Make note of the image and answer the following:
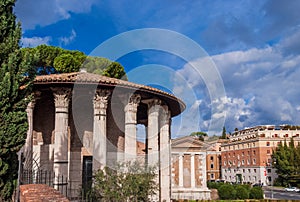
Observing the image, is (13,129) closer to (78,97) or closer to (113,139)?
(78,97)

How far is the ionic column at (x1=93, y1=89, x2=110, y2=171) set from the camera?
13789 millimetres

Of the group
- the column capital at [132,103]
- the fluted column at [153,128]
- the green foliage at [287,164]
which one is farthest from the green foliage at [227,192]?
the green foliage at [287,164]

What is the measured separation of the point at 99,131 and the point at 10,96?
19.0 feet

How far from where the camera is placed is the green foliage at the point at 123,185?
1120 centimetres

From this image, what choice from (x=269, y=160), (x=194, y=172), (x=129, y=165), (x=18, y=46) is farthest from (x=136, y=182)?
(x=269, y=160)

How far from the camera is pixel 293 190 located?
171ft

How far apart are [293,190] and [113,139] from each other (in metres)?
43.4

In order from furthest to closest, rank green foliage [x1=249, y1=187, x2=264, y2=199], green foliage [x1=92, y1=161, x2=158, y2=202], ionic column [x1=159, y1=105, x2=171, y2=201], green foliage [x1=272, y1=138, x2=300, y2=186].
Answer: green foliage [x1=272, y1=138, x2=300, y2=186]
green foliage [x1=249, y1=187, x2=264, y2=199]
ionic column [x1=159, y1=105, x2=171, y2=201]
green foliage [x1=92, y1=161, x2=158, y2=202]

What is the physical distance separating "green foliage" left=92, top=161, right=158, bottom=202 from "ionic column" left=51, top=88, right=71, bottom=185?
1943 mm

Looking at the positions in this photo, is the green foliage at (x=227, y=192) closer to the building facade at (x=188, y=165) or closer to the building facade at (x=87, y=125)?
the building facade at (x=188, y=165)

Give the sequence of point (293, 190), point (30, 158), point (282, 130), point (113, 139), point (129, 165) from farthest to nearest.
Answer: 1. point (282, 130)
2. point (293, 190)
3. point (113, 139)
4. point (30, 158)
5. point (129, 165)

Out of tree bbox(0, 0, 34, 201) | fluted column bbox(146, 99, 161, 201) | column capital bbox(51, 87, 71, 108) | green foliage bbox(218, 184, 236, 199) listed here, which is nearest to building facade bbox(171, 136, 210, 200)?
green foliage bbox(218, 184, 236, 199)

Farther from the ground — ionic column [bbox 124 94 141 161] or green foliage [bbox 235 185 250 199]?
ionic column [bbox 124 94 141 161]

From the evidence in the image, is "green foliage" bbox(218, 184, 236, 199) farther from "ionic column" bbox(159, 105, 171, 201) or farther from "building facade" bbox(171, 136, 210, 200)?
"ionic column" bbox(159, 105, 171, 201)
